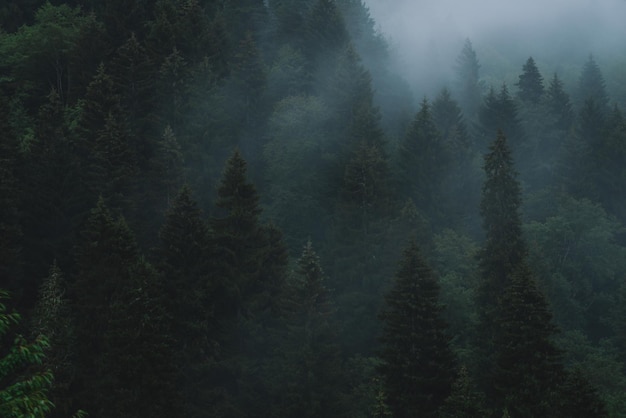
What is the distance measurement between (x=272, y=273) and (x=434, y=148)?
86.4ft

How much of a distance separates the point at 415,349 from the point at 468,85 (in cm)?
6747

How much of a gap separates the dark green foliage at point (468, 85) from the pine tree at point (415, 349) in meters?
57.8

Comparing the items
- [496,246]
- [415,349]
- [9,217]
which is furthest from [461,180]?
[9,217]

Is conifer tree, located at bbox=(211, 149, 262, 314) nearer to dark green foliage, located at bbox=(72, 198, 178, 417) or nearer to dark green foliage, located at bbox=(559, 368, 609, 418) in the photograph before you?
dark green foliage, located at bbox=(72, 198, 178, 417)

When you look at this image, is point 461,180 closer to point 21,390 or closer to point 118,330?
point 118,330

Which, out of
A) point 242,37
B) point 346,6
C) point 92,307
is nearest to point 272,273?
point 92,307

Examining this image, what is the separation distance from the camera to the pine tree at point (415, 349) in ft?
102

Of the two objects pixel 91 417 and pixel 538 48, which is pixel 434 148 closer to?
pixel 91 417

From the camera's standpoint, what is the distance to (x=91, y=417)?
1270 inches

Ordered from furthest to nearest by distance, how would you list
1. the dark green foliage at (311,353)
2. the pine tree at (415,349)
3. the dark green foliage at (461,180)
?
the dark green foliage at (461,180), the dark green foliage at (311,353), the pine tree at (415,349)

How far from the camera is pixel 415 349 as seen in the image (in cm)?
3203

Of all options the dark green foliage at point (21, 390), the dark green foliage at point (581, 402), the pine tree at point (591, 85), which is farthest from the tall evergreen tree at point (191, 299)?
the pine tree at point (591, 85)

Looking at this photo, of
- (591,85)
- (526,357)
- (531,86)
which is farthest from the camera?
(591,85)

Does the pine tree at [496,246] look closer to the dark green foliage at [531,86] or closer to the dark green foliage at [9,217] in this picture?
the dark green foliage at [9,217]
